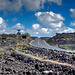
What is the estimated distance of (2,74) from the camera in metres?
18.6

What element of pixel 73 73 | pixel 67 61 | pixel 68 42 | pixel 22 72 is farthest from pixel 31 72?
pixel 68 42

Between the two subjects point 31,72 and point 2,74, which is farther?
point 31,72

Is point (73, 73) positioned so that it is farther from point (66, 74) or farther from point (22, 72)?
point (22, 72)

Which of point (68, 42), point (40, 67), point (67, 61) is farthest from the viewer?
point (68, 42)

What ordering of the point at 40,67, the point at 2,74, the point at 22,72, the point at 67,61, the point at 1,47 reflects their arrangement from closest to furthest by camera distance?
the point at 2,74 < the point at 22,72 < the point at 40,67 < the point at 67,61 < the point at 1,47

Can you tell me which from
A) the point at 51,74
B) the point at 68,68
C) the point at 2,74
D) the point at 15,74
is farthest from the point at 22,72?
the point at 68,68

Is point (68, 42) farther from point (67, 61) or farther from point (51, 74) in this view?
point (51, 74)

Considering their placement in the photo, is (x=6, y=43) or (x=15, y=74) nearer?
(x=15, y=74)

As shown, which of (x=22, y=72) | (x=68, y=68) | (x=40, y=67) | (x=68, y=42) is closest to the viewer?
(x=22, y=72)

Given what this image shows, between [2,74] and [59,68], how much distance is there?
35.0 feet

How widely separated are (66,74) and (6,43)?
35915 mm

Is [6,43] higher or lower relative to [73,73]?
higher

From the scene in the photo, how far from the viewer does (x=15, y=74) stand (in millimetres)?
19094

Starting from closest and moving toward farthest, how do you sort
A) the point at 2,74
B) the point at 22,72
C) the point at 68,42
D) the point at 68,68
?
the point at 2,74 < the point at 22,72 < the point at 68,68 < the point at 68,42
